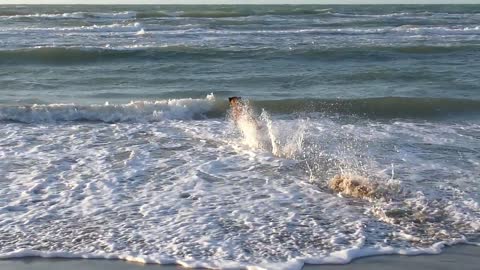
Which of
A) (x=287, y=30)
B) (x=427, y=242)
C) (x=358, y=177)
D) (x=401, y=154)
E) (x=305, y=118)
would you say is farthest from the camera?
(x=287, y=30)

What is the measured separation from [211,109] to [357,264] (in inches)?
Result: 306

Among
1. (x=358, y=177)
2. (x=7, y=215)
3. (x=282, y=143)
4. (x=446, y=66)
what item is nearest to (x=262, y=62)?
(x=446, y=66)

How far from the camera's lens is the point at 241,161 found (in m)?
9.00

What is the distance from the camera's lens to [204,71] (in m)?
19.2

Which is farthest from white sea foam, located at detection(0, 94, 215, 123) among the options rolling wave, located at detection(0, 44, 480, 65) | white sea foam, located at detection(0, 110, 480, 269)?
rolling wave, located at detection(0, 44, 480, 65)

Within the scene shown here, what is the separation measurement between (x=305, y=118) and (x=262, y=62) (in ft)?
28.7

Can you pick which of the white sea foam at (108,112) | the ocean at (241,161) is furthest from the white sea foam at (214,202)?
the white sea foam at (108,112)

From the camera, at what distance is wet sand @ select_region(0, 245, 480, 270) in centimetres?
555

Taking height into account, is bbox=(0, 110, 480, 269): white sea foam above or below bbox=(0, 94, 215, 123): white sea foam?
above

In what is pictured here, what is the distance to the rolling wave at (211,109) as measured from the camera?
12250 millimetres

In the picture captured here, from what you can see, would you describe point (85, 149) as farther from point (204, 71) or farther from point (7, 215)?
point (204, 71)

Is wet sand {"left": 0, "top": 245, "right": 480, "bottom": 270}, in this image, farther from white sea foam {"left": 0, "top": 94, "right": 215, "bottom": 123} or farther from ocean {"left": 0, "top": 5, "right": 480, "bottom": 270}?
white sea foam {"left": 0, "top": 94, "right": 215, "bottom": 123}

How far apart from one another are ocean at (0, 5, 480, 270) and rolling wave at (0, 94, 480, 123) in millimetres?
45

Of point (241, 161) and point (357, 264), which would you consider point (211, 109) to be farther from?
point (357, 264)
